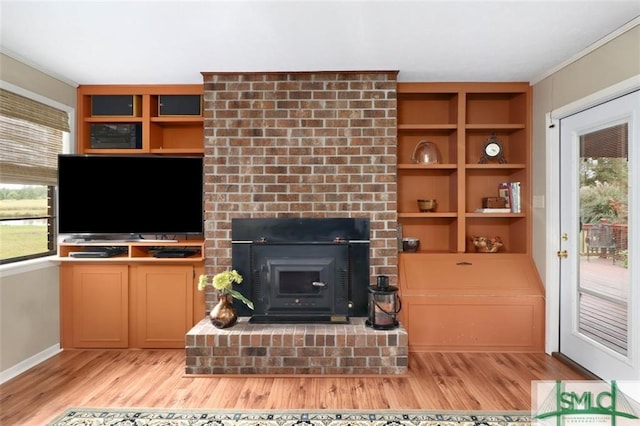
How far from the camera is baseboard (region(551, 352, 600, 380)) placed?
287cm

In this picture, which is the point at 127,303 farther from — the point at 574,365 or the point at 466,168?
the point at 574,365

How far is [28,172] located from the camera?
10.2 ft

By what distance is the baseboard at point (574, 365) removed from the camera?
287 cm

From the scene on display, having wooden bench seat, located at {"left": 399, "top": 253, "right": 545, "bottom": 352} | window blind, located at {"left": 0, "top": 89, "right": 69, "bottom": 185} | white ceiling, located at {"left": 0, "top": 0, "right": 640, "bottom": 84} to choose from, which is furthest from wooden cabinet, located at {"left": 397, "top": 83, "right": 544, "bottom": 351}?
window blind, located at {"left": 0, "top": 89, "right": 69, "bottom": 185}

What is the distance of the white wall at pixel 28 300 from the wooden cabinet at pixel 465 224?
3.04 meters

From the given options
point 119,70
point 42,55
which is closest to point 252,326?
point 119,70

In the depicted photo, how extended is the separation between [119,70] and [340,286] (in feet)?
8.54

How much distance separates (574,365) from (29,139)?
468 centimetres

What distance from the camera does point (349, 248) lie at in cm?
338

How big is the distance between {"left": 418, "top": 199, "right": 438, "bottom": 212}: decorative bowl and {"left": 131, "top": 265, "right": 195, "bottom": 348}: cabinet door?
2270mm

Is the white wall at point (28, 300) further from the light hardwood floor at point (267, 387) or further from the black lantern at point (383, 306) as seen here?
the black lantern at point (383, 306)

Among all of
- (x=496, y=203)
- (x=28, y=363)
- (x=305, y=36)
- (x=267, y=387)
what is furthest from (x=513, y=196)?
(x=28, y=363)

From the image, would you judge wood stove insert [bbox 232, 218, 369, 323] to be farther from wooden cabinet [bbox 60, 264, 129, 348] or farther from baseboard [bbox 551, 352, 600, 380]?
baseboard [bbox 551, 352, 600, 380]

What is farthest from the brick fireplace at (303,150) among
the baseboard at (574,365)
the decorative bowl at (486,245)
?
the baseboard at (574,365)
